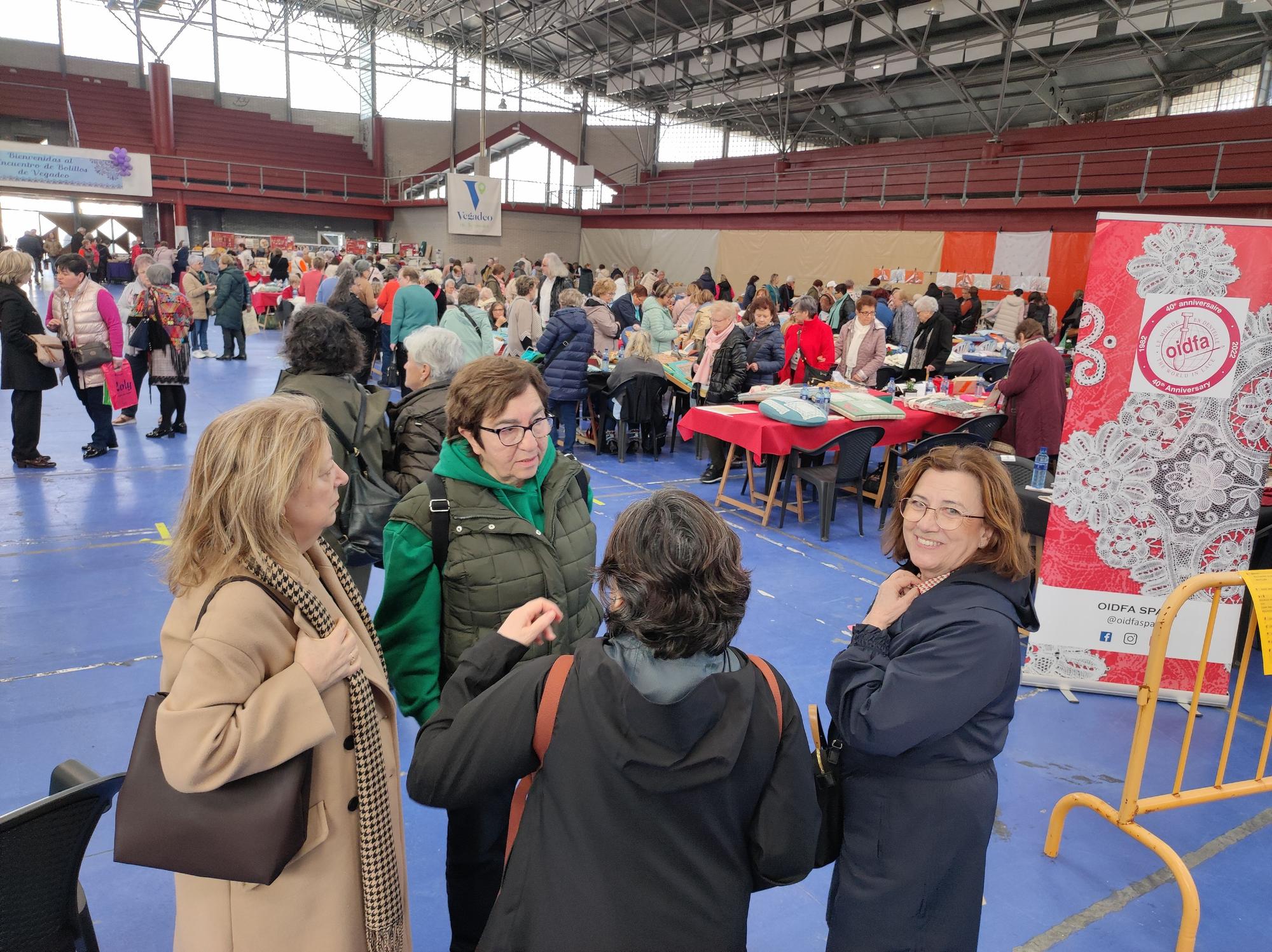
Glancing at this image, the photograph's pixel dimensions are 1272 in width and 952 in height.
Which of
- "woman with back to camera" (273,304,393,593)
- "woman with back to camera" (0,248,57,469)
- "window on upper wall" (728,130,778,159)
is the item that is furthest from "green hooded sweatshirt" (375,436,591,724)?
"window on upper wall" (728,130,778,159)

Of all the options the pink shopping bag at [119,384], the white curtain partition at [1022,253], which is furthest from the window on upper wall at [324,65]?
the pink shopping bag at [119,384]

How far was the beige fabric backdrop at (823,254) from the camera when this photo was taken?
17.2 meters

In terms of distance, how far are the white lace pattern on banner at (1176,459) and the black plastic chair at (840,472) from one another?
2222 millimetres

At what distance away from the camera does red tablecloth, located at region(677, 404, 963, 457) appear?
6.15 metres

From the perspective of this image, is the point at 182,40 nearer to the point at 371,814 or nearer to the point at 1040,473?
the point at 1040,473

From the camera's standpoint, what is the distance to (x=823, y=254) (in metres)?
19.3

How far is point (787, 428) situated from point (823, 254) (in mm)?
14339

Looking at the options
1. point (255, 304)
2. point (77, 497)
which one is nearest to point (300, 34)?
point (255, 304)

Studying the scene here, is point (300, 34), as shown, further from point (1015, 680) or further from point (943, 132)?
point (1015, 680)

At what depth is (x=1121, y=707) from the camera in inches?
151

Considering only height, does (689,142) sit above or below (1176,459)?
above

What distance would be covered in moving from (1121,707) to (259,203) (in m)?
24.4

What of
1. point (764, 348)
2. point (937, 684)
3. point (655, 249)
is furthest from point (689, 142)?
point (937, 684)

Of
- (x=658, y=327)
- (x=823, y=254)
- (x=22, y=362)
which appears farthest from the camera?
(x=823, y=254)
